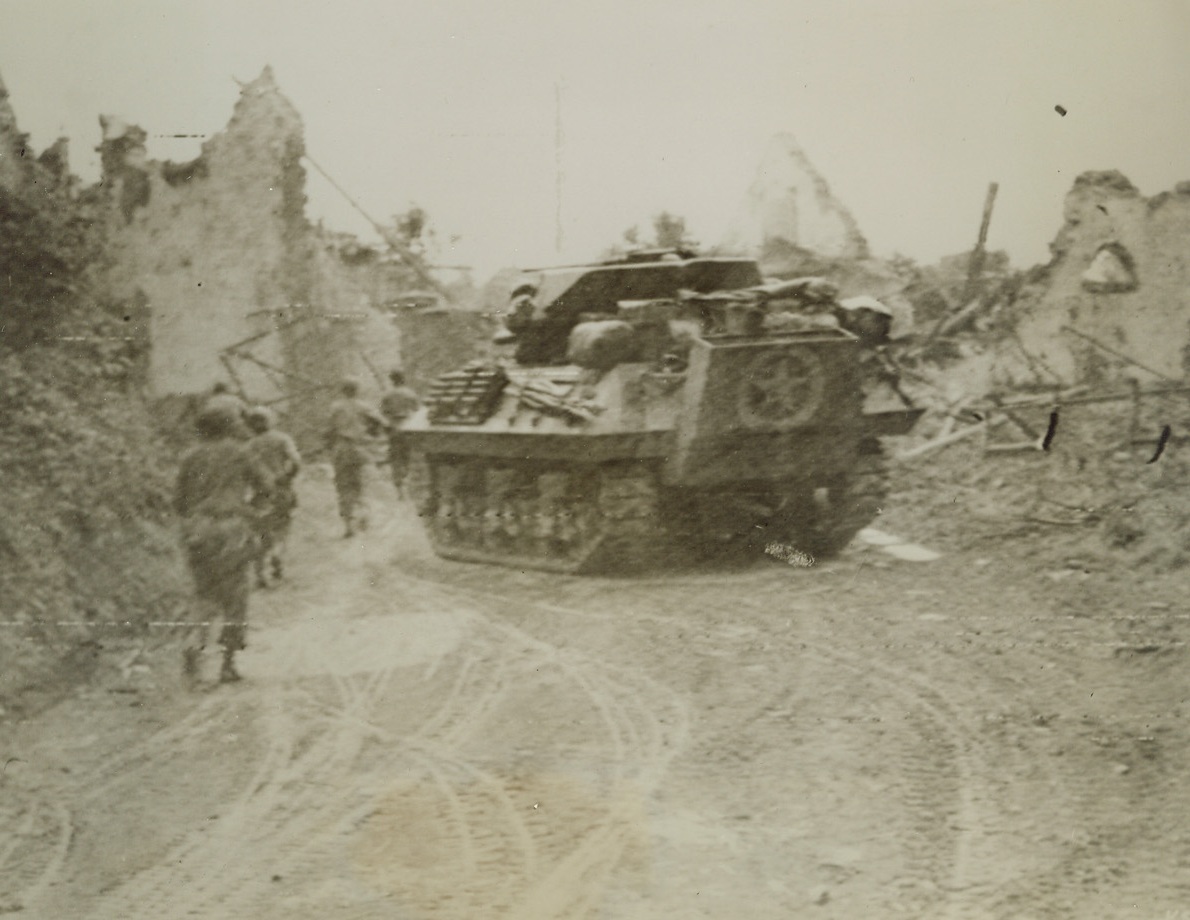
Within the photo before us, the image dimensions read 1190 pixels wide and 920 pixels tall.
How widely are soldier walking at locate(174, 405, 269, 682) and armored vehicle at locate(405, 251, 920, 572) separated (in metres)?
0.57

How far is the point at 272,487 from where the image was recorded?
3.43 m

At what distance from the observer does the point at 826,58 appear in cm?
333

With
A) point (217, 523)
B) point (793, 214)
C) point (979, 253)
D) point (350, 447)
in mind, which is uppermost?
point (793, 214)

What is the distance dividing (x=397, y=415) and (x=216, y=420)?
58cm

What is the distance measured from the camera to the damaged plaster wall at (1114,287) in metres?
3.32

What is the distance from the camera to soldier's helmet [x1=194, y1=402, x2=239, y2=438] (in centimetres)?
341

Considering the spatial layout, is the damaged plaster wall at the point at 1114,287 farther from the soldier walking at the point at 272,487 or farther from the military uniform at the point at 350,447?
the soldier walking at the point at 272,487

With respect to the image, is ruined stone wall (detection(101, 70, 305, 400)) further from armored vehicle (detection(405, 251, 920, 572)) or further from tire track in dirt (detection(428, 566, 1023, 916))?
tire track in dirt (detection(428, 566, 1023, 916))

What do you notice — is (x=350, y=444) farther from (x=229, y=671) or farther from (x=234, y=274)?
(x=229, y=671)

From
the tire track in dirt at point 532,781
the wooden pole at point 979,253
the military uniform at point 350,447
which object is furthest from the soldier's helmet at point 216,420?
the wooden pole at point 979,253

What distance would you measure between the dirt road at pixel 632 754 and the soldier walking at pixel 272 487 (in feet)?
0.23

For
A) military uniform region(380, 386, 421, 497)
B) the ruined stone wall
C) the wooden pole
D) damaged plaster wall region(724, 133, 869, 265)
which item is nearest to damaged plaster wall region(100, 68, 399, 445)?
the ruined stone wall

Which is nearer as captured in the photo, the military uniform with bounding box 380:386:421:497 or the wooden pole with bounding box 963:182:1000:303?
the wooden pole with bounding box 963:182:1000:303

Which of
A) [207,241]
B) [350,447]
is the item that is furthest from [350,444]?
[207,241]
